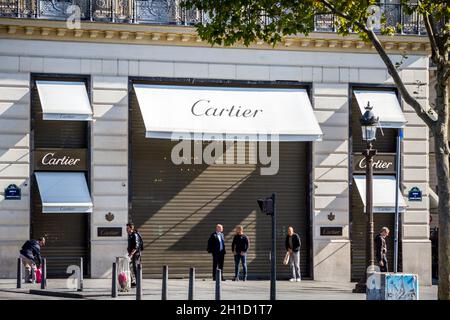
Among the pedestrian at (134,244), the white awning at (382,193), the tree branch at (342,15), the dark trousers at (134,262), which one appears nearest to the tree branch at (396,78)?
the tree branch at (342,15)

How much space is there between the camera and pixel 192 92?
125 ft

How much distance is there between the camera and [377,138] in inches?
1577

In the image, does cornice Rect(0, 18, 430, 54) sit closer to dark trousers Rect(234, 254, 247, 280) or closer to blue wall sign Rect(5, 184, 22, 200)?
blue wall sign Rect(5, 184, 22, 200)

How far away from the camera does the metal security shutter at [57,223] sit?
121 ft

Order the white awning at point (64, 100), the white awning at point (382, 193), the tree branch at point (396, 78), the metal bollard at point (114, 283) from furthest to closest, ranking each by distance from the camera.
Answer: the white awning at point (382, 193)
the white awning at point (64, 100)
the metal bollard at point (114, 283)
the tree branch at point (396, 78)

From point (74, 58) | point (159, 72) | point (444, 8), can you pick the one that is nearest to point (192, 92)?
point (159, 72)

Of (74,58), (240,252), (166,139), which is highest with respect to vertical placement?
(74,58)

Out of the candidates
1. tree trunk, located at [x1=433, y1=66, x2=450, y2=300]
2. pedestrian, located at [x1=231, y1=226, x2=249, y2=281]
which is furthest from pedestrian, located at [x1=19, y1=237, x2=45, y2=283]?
tree trunk, located at [x1=433, y1=66, x2=450, y2=300]

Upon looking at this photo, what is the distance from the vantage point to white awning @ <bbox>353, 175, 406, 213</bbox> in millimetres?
38844

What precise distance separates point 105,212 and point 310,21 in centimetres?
1127

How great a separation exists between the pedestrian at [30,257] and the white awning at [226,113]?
4.83 m

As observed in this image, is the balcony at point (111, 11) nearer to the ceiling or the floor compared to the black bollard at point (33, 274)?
nearer to the ceiling

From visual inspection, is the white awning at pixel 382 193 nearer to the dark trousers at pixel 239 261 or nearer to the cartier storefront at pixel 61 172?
the dark trousers at pixel 239 261

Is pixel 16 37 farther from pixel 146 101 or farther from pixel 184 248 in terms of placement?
pixel 184 248
